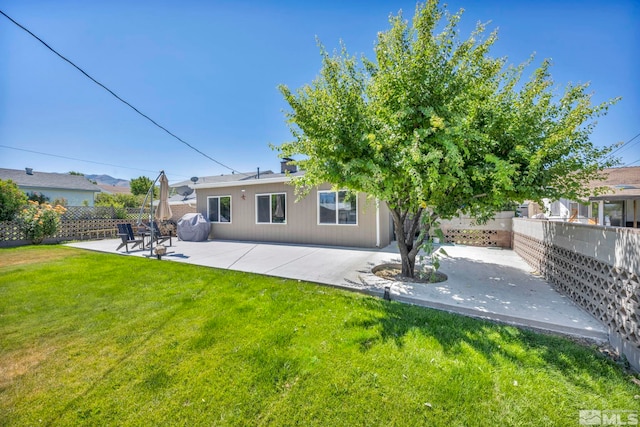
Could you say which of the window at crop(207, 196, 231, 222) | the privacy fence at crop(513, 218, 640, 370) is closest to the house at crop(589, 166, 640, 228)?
the privacy fence at crop(513, 218, 640, 370)

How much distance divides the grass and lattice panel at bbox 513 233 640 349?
49 cm

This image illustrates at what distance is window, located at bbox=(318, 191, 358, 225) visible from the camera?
9.18 meters

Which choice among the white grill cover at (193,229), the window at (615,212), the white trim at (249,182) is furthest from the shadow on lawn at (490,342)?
the window at (615,212)

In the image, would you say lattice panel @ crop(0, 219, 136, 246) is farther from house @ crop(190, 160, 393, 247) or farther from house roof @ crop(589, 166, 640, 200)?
house roof @ crop(589, 166, 640, 200)

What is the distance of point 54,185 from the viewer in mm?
22562

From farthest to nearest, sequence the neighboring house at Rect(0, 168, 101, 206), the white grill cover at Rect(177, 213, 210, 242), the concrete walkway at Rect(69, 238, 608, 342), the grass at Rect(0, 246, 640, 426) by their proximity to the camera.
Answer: the neighboring house at Rect(0, 168, 101, 206) → the white grill cover at Rect(177, 213, 210, 242) → the concrete walkway at Rect(69, 238, 608, 342) → the grass at Rect(0, 246, 640, 426)

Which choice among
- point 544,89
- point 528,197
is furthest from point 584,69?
point 528,197

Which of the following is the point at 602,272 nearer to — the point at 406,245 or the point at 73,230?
the point at 406,245

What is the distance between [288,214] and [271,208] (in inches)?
35.1

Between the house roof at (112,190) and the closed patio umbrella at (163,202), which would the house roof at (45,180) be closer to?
the house roof at (112,190)

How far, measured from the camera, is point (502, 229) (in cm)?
901

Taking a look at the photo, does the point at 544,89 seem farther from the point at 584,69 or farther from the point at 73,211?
the point at 73,211

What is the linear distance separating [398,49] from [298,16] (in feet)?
14.5

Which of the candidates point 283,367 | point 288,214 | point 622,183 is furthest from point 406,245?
point 622,183
